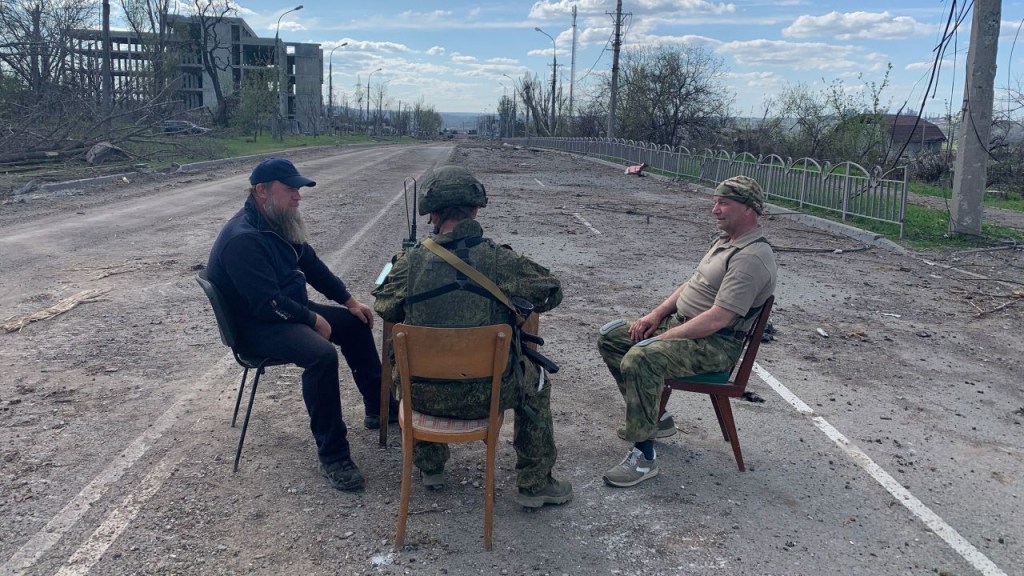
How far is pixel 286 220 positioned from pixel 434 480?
64.7 inches

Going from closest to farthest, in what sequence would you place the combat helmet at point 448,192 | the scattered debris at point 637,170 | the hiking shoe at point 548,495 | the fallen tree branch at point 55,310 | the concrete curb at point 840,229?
the combat helmet at point 448,192 → the hiking shoe at point 548,495 → the fallen tree branch at point 55,310 → the concrete curb at point 840,229 → the scattered debris at point 637,170

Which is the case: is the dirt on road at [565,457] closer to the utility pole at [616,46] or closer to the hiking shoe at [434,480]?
the hiking shoe at [434,480]

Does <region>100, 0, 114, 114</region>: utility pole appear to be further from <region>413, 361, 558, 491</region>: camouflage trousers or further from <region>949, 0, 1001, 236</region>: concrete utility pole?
<region>413, 361, 558, 491</region>: camouflage trousers

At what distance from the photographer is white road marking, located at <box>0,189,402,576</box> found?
10.7ft

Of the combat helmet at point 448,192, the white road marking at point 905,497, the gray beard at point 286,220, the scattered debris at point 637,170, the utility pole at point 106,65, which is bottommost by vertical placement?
the white road marking at point 905,497

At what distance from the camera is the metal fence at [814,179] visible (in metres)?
14.4

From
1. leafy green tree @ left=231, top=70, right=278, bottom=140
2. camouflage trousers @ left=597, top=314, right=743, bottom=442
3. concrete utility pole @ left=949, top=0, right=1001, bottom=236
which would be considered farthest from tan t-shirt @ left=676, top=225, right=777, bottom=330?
leafy green tree @ left=231, top=70, right=278, bottom=140

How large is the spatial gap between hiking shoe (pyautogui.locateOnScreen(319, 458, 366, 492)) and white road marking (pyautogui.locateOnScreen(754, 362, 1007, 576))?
279 cm

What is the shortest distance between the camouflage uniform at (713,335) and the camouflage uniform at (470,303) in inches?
22.3

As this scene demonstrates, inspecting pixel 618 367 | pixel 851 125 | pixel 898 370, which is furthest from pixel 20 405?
pixel 851 125

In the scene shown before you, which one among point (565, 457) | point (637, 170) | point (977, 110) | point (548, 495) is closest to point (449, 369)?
point (548, 495)

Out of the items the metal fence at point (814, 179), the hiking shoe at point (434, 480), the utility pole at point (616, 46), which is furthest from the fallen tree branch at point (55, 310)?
the utility pole at point (616, 46)

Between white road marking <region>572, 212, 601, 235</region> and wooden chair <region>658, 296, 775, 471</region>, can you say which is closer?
wooden chair <region>658, 296, 775, 471</region>

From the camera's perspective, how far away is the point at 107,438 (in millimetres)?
4484
